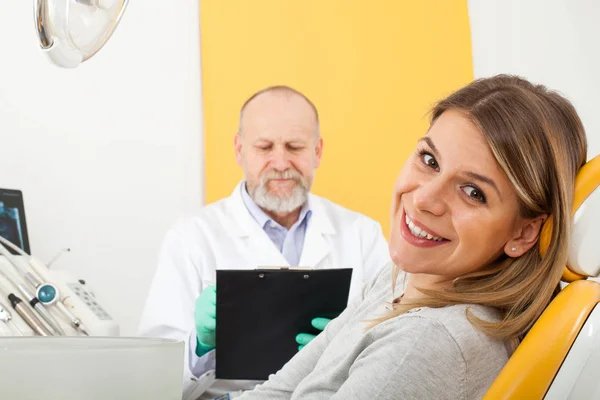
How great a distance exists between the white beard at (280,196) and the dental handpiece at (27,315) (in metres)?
1.14

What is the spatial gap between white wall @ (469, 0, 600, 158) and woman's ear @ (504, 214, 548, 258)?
188cm

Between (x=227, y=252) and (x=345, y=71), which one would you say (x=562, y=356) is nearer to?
(x=227, y=252)

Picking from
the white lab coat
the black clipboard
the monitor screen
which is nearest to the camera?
the black clipboard

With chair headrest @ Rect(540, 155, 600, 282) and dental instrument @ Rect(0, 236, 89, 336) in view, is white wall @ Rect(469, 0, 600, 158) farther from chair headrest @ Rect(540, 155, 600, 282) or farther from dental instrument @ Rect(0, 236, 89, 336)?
dental instrument @ Rect(0, 236, 89, 336)

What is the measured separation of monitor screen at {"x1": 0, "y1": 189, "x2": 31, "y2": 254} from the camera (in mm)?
1980

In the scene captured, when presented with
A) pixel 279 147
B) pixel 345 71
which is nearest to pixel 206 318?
pixel 279 147

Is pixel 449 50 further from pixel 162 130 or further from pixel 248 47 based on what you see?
pixel 162 130

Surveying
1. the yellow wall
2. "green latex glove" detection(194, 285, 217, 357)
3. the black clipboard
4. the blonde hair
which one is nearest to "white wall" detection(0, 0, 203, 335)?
the yellow wall

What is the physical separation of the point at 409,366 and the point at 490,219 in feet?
0.83

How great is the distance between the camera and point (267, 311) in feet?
5.45

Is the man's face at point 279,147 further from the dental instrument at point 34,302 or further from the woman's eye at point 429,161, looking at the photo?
the woman's eye at point 429,161

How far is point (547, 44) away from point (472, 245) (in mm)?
2110

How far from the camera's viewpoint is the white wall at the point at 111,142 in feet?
8.15

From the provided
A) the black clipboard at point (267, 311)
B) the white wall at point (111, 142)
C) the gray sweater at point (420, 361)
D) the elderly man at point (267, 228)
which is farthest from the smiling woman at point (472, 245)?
the white wall at point (111, 142)
